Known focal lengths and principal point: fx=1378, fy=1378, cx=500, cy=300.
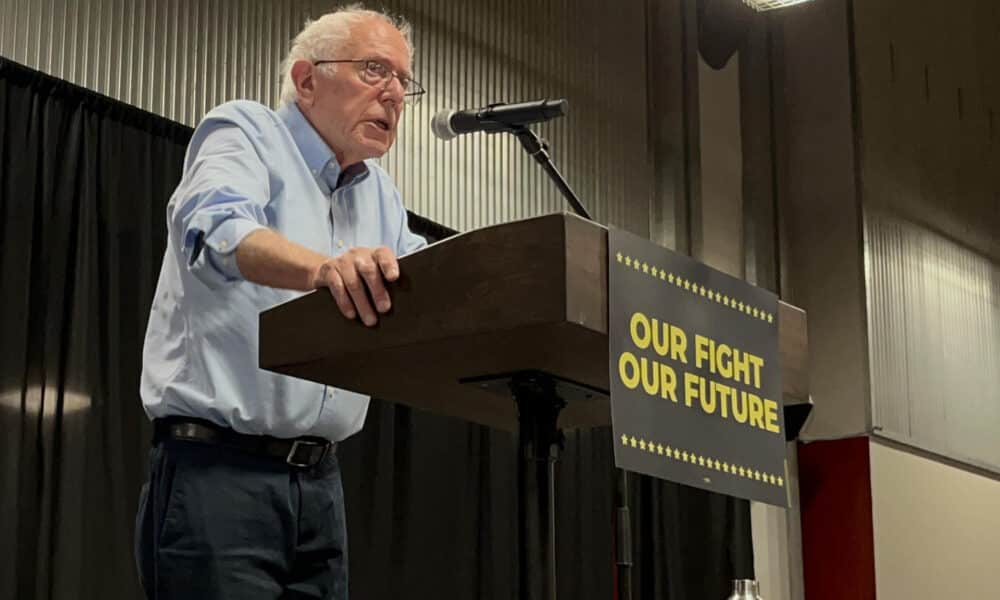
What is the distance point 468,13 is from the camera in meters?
4.88

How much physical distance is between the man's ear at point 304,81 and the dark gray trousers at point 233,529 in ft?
1.74

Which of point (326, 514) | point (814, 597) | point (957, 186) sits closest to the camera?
point (326, 514)

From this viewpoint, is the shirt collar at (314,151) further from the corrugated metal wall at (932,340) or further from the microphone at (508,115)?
the corrugated metal wall at (932,340)

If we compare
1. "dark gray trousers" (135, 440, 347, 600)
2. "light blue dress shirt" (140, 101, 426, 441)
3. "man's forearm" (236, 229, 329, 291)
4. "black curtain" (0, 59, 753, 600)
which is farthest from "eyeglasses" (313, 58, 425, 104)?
"black curtain" (0, 59, 753, 600)

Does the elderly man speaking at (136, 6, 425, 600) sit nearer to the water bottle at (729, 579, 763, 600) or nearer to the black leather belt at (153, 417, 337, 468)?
the black leather belt at (153, 417, 337, 468)

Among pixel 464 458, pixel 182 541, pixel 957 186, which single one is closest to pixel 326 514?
pixel 182 541

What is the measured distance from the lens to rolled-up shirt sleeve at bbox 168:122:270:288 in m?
1.61

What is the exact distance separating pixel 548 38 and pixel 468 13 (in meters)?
0.50

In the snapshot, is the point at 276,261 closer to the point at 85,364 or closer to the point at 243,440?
the point at 243,440

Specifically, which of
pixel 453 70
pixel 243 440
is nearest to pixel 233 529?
pixel 243 440

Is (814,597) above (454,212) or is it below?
below

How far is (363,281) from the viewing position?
54.7 inches

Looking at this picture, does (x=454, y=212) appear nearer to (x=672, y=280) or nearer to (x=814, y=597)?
(x=814, y=597)

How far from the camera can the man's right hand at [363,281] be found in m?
1.38
